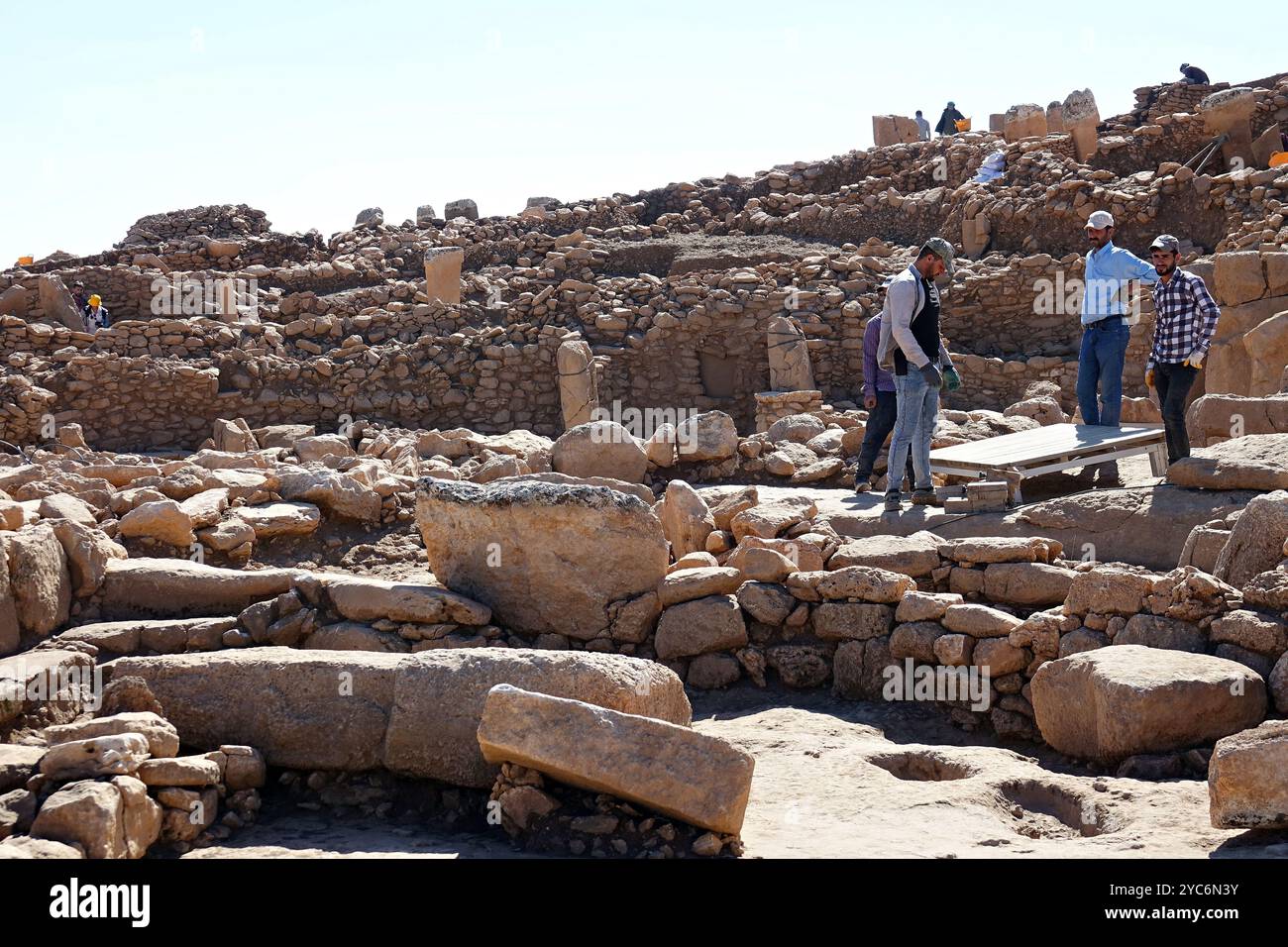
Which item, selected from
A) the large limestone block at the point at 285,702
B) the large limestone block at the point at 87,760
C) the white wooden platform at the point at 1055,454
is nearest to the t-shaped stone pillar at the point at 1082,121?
the white wooden platform at the point at 1055,454

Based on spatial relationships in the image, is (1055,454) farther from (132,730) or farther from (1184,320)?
(132,730)

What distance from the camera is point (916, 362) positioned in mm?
7020

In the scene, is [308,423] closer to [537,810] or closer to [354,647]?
[354,647]

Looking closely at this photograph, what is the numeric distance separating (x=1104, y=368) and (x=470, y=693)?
5098 mm

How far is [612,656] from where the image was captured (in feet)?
14.9

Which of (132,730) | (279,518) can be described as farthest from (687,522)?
(132,730)

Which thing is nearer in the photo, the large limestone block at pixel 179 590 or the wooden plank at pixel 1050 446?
the large limestone block at pixel 179 590

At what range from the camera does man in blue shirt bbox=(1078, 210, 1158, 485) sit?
24.9 feet

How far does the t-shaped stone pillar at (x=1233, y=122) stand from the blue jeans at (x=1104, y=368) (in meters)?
9.54

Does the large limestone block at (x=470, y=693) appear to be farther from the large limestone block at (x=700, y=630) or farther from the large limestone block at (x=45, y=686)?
the large limestone block at (x=700, y=630)

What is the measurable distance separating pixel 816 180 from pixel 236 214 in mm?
9988

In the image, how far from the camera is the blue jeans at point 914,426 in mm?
7258

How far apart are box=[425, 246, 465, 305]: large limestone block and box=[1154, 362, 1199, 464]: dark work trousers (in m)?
11.6
